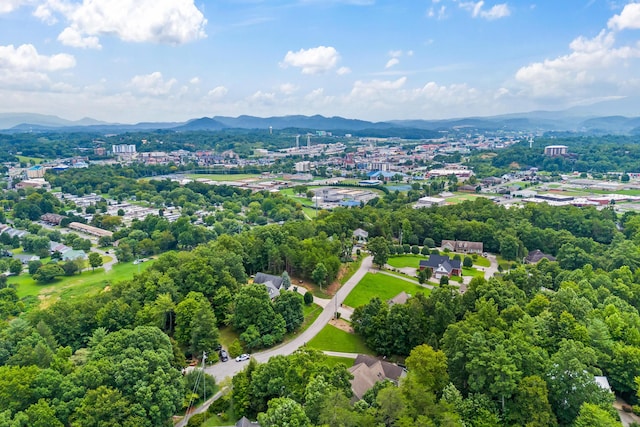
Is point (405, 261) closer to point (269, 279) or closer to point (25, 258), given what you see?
point (269, 279)

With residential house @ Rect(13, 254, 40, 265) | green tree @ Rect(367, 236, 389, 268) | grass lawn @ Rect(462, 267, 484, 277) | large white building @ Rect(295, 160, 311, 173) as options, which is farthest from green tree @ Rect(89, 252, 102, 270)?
large white building @ Rect(295, 160, 311, 173)

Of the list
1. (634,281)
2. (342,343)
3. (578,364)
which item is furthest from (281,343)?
(634,281)

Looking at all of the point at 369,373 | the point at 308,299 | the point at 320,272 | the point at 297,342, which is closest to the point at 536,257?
the point at 320,272

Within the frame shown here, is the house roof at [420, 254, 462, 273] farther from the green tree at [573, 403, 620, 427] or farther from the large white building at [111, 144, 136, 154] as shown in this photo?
the large white building at [111, 144, 136, 154]

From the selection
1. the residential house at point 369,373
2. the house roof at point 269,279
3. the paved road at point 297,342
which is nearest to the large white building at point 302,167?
the paved road at point 297,342

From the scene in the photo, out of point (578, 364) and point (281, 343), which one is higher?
point (578, 364)

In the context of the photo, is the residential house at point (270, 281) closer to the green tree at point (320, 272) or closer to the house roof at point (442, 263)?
the green tree at point (320, 272)

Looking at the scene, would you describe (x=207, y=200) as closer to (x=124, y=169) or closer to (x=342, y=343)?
(x=124, y=169)

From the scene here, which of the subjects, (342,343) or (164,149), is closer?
(342,343)
